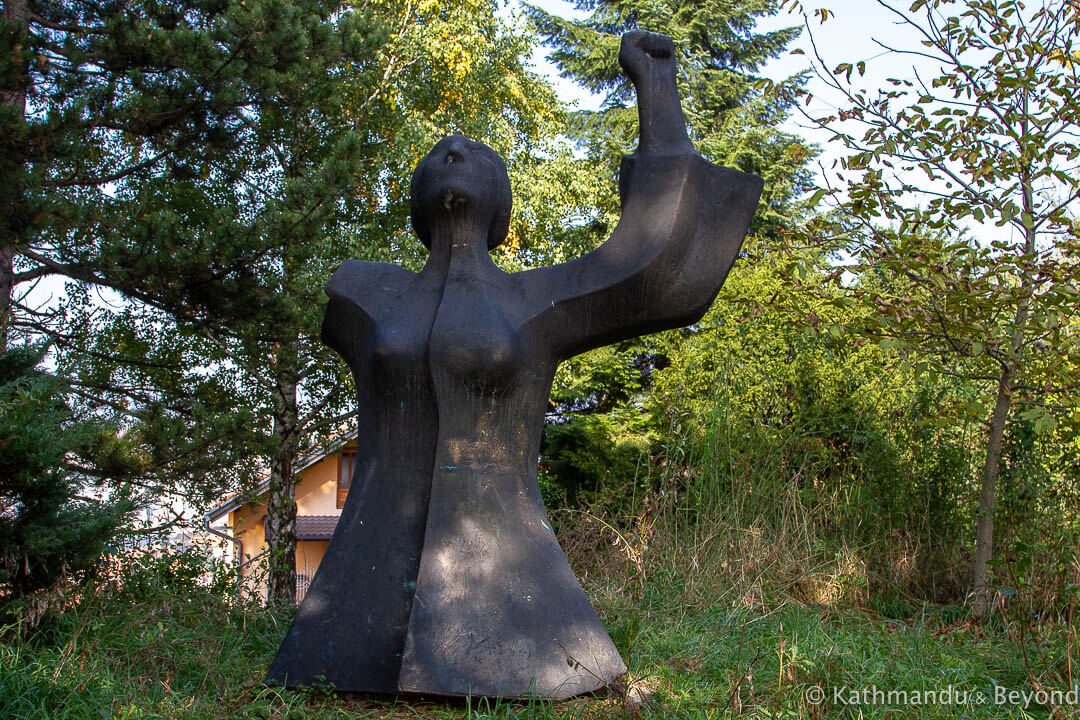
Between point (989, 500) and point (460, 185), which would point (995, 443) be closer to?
point (989, 500)

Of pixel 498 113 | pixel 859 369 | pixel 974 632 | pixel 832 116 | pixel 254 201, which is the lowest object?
pixel 974 632

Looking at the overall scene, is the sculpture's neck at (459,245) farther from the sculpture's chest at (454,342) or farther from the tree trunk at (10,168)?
the tree trunk at (10,168)

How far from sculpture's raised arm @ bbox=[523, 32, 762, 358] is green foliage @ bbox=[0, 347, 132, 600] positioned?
1.97m

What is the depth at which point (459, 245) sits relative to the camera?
3.35 m

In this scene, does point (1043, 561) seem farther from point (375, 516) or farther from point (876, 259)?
point (375, 516)

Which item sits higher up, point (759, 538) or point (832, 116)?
point (832, 116)

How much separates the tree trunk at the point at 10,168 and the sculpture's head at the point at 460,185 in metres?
3.74

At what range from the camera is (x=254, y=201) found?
11031 millimetres

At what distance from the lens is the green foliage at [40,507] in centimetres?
352

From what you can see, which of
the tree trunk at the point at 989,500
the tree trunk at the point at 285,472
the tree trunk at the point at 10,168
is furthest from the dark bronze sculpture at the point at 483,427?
the tree trunk at the point at 285,472

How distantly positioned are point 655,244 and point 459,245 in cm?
73

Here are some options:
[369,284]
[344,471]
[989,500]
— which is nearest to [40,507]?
[369,284]

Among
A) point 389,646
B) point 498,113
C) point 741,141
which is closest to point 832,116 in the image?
point 389,646

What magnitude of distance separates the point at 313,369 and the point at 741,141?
8359 millimetres
